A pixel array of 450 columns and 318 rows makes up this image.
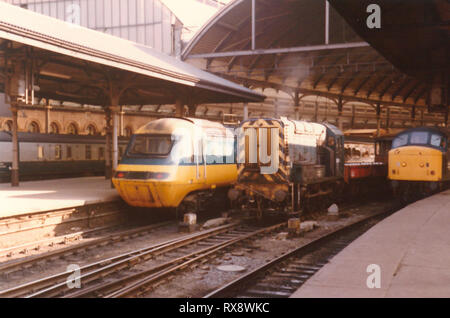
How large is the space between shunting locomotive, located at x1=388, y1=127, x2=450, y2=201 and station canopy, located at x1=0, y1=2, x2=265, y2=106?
26.0ft

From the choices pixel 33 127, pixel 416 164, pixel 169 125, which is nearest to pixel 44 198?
pixel 169 125

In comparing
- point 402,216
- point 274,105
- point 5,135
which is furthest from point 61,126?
point 402,216

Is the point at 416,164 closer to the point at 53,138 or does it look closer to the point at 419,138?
the point at 419,138

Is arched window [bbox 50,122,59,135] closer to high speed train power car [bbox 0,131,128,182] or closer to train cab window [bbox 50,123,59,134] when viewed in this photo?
train cab window [bbox 50,123,59,134]

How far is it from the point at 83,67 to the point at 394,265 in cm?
1350

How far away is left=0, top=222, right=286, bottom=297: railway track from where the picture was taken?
6.83m

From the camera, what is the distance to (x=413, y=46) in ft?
36.8

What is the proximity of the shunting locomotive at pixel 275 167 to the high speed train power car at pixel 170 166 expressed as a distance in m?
1.00

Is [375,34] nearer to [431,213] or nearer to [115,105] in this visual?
[431,213]

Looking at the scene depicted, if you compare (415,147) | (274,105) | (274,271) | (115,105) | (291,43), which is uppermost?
(291,43)

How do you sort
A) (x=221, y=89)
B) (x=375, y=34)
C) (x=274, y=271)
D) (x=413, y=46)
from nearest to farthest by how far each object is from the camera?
(x=274, y=271), (x=375, y=34), (x=413, y=46), (x=221, y=89)

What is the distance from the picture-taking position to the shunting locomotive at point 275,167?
1262 cm

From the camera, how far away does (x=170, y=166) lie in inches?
472

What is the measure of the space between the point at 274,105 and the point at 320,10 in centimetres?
1357
